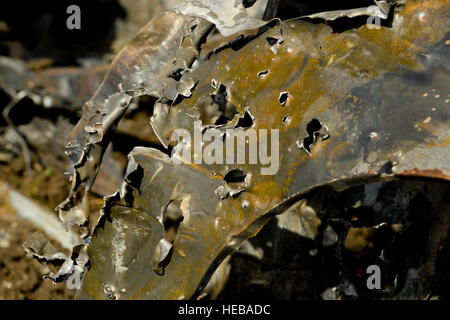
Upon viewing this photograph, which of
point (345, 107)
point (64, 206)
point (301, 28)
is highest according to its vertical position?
point (301, 28)

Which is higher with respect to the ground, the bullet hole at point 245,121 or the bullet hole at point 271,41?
the bullet hole at point 271,41

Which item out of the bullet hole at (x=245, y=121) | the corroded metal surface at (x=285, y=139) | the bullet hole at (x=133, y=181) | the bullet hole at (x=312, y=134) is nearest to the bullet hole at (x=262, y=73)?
the corroded metal surface at (x=285, y=139)

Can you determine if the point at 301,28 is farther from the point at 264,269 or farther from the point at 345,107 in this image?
the point at 264,269

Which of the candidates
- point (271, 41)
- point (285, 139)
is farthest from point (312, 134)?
point (271, 41)

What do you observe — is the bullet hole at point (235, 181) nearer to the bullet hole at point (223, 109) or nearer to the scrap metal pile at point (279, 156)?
the scrap metal pile at point (279, 156)

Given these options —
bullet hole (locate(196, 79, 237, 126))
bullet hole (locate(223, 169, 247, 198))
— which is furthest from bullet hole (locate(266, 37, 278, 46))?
bullet hole (locate(196, 79, 237, 126))

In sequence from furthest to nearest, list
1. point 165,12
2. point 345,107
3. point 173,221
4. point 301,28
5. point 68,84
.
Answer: point 68,84, point 173,221, point 165,12, point 301,28, point 345,107

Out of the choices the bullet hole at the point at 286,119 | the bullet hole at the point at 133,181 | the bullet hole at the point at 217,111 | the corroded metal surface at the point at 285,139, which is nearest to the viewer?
the corroded metal surface at the point at 285,139

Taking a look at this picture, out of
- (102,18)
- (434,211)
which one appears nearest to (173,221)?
(434,211)

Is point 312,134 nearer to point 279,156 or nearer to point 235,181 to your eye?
point 279,156
